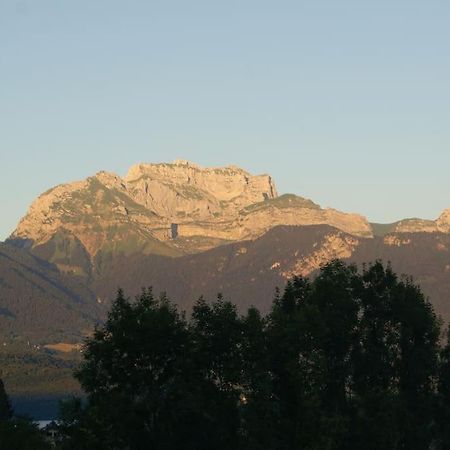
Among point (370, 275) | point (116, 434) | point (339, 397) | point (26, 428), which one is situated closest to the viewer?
point (116, 434)

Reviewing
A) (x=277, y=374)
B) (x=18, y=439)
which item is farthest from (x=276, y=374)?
(x=18, y=439)

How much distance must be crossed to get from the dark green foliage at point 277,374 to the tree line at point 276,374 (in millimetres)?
160

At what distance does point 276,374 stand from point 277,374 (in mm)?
168

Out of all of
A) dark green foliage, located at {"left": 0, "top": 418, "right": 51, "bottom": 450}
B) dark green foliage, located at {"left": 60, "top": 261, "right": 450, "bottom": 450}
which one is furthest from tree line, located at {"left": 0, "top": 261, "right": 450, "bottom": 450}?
dark green foliage, located at {"left": 0, "top": 418, "right": 51, "bottom": 450}

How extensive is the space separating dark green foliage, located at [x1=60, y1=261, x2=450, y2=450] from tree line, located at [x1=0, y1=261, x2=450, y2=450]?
16 centimetres

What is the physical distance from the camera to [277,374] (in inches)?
5842

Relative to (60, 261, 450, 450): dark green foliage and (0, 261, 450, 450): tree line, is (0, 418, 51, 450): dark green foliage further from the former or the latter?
(60, 261, 450, 450): dark green foliage

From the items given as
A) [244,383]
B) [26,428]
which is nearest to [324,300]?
[244,383]

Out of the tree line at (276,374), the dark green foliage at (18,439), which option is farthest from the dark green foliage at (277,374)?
the dark green foliage at (18,439)

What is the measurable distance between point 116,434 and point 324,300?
38.0 metres

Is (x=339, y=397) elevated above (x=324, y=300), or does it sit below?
below

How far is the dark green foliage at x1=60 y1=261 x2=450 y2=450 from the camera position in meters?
136

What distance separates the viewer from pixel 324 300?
15912 centimetres

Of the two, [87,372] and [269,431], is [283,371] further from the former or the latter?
[87,372]
